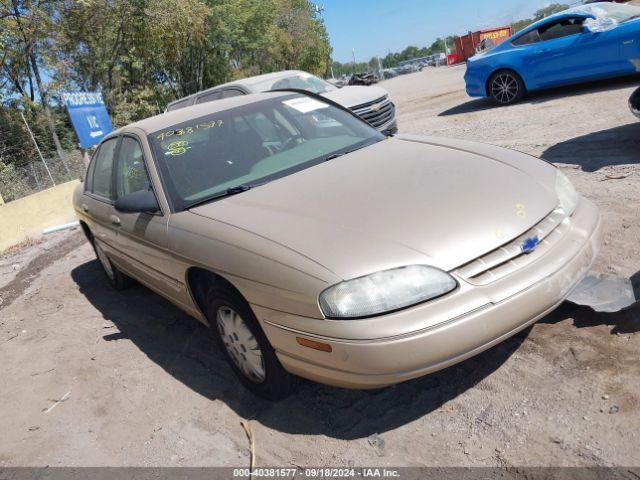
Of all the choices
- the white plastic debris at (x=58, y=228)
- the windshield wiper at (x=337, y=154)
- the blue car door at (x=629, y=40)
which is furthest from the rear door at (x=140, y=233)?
the blue car door at (x=629, y=40)

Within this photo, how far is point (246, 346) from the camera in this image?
308 centimetres

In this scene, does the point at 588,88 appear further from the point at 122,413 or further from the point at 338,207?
the point at 122,413

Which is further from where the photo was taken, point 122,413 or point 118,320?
point 118,320

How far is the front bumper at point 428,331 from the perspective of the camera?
2332 millimetres

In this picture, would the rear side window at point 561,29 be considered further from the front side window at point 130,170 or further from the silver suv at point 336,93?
the front side window at point 130,170

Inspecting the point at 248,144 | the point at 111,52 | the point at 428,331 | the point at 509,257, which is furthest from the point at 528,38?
the point at 111,52

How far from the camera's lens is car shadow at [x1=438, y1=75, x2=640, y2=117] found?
31.6ft

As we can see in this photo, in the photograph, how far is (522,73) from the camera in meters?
10.1

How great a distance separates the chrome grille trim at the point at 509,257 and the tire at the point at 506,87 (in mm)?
8337

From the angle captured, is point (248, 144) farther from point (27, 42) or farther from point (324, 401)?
point (27, 42)

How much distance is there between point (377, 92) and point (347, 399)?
25.4 feet

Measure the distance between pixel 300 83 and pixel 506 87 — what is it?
3.96 metres

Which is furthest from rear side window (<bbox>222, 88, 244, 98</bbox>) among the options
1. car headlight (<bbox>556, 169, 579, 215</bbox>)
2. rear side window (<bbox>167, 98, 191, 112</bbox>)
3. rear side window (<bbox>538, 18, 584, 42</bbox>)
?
car headlight (<bbox>556, 169, 579, 215</bbox>)

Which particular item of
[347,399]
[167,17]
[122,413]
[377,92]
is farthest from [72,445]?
[167,17]
